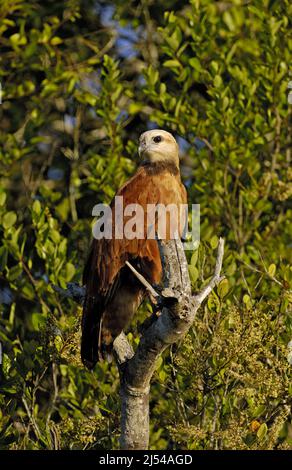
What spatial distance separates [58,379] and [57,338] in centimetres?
133

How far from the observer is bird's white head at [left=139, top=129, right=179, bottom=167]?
564 cm

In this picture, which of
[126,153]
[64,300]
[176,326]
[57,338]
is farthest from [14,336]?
[176,326]

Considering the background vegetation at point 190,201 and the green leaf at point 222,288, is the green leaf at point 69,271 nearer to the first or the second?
the background vegetation at point 190,201

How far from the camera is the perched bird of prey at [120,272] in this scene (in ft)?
16.5

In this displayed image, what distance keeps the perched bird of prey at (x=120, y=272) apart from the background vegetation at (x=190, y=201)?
132mm

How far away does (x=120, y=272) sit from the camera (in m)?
5.21

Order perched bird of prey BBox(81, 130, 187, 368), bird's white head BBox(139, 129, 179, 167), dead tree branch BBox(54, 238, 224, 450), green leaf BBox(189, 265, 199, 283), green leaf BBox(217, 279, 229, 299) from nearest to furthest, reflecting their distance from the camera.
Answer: dead tree branch BBox(54, 238, 224, 450) → green leaf BBox(217, 279, 229, 299) → green leaf BBox(189, 265, 199, 283) → perched bird of prey BBox(81, 130, 187, 368) → bird's white head BBox(139, 129, 179, 167)

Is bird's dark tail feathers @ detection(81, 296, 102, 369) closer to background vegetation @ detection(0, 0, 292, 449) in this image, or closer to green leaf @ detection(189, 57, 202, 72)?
background vegetation @ detection(0, 0, 292, 449)

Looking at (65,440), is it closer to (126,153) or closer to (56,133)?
(126,153)

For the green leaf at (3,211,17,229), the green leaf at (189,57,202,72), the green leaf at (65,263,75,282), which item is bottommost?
the green leaf at (65,263,75,282)

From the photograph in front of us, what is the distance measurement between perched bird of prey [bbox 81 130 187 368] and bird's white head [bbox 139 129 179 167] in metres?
0.19

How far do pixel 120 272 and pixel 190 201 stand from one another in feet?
4.33

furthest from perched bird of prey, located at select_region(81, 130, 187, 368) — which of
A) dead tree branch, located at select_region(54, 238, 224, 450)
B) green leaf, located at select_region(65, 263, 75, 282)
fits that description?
green leaf, located at select_region(65, 263, 75, 282)

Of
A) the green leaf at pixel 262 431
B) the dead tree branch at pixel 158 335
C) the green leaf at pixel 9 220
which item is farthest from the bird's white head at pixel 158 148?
the green leaf at pixel 262 431
